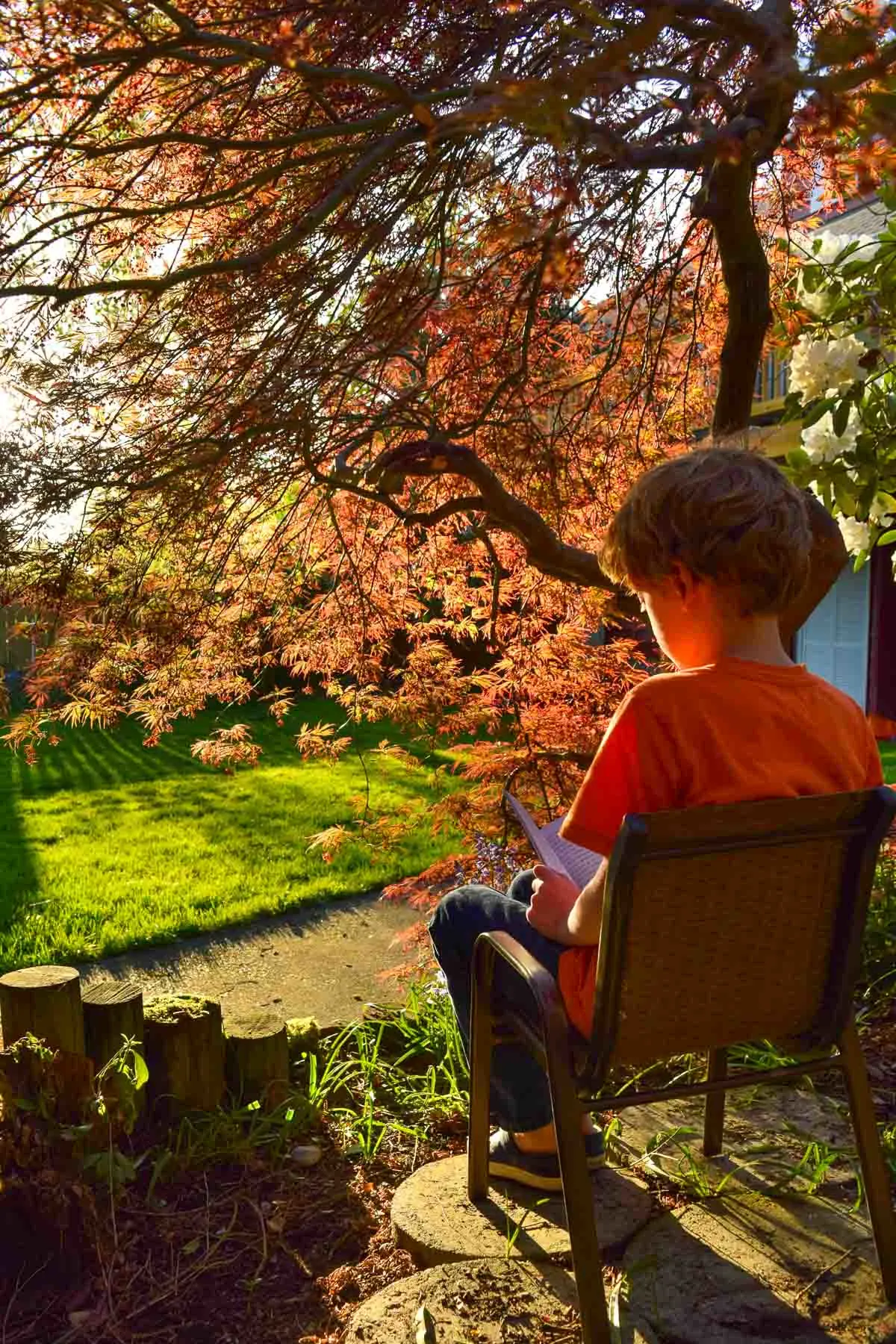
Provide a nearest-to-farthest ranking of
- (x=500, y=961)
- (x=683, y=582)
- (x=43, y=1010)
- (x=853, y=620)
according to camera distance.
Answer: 1. (x=683, y=582)
2. (x=500, y=961)
3. (x=43, y=1010)
4. (x=853, y=620)

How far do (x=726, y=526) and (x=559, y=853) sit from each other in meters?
0.66

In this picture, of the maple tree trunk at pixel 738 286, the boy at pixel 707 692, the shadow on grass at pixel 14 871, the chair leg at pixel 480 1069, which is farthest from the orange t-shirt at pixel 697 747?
the shadow on grass at pixel 14 871

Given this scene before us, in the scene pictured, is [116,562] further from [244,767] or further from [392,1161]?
[244,767]

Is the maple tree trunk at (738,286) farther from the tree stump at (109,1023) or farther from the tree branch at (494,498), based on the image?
the tree stump at (109,1023)

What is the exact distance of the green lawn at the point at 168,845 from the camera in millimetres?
5008

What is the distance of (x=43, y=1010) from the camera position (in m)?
2.60

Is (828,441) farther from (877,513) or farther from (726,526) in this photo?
(726,526)

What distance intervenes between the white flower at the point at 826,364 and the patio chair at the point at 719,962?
1.57 meters

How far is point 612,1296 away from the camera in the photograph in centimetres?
198

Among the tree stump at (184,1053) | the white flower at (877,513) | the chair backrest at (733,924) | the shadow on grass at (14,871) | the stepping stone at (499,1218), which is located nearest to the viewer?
the chair backrest at (733,924)

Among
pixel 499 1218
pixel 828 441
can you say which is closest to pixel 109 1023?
pixel 499 1218

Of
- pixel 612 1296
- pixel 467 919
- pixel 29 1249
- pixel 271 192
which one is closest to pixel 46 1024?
pixel 29 1249

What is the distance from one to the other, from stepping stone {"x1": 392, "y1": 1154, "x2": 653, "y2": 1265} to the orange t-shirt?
0.95 m

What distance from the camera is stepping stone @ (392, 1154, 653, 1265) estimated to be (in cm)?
216
